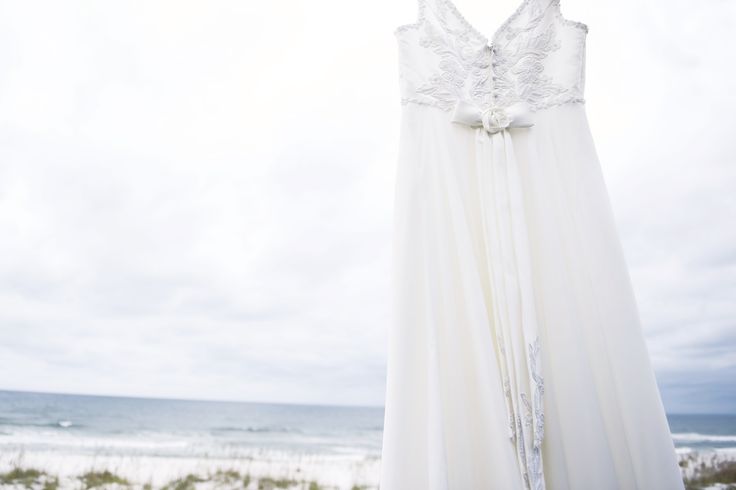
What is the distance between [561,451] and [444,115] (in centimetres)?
135


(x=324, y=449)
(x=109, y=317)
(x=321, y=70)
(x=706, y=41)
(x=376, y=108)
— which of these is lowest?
(x=324, y=449)

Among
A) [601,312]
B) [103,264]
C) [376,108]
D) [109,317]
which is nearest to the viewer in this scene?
[601,312]

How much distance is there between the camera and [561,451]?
1285mm

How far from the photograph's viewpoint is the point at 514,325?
1338 millimetres

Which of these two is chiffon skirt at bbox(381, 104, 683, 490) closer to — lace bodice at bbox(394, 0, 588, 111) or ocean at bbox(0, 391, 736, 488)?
lace bodice at bbox(394, 0, 588, 111)

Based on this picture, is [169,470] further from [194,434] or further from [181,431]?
[181,431]

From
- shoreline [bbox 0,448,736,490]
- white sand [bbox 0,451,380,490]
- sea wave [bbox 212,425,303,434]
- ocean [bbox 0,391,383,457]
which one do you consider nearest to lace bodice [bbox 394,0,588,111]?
shoreline [bbox 0,448,736,490]

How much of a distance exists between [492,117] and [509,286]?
70cm

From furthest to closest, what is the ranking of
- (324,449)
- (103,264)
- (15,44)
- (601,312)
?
1. (103,264)
2. (324,449)
3. (15,44)
4. (601,312)

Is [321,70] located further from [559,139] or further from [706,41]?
[706,41]

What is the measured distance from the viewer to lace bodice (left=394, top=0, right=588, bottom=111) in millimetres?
1664

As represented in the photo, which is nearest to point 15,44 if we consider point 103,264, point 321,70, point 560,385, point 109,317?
point 321,70

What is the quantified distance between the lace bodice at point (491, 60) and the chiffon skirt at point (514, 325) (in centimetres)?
10

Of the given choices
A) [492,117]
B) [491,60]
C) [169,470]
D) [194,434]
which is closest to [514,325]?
[492,117]
